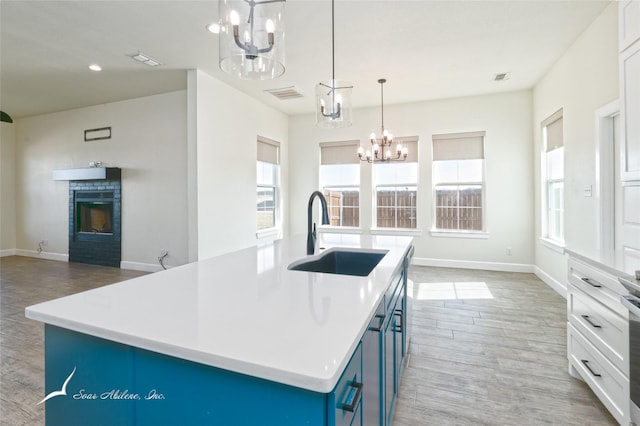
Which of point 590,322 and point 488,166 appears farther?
point 488,166

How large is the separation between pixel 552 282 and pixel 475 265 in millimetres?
1291

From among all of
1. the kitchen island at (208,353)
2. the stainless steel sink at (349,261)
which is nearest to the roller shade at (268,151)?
the stainless steel sink at (349,261)

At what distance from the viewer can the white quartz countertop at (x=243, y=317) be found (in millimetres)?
698

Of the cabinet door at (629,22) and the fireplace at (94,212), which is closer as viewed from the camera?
the cabinet door at (629,22)

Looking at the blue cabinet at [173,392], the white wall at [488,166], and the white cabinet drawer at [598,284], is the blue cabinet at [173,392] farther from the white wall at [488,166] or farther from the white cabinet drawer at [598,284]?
the white wall at [488,166]

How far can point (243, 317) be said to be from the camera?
0.92m

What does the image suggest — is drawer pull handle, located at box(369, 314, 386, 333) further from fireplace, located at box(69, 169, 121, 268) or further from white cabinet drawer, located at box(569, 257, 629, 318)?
fireplace, located at box(69, 169, 121, 268)

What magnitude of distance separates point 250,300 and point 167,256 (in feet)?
16.1

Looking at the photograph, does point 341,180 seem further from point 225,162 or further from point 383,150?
point 225,162

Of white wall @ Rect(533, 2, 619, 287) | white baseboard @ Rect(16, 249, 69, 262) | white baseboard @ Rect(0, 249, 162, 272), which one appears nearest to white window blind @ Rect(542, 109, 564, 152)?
white wall @ Rect(533, 2, 619, 287)

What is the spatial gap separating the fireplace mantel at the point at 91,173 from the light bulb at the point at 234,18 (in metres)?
5.19

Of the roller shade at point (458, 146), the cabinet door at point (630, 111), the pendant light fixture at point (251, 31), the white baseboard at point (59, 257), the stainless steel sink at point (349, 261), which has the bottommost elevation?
the white baseboard at point (59, 257)

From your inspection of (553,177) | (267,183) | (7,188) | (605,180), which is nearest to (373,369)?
(605,180)

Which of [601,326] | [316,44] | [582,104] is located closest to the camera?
[601,326]
